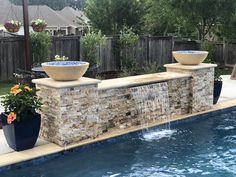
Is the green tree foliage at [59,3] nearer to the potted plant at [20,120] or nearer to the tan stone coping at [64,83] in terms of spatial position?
the tan stone coping at [64,83]

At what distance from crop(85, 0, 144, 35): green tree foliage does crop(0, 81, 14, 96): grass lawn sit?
8.63 m

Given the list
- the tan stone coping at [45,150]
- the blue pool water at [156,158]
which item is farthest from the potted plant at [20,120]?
the blue pool water at [156,158]

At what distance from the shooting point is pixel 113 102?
323 inches

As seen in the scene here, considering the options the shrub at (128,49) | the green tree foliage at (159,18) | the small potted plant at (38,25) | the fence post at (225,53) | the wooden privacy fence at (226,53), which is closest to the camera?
the small potted plant at (38,25)

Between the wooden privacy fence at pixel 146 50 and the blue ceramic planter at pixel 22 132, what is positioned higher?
the wooden privacy fence at pixel 146 50

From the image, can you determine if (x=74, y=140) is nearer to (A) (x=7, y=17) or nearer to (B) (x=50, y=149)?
(B) (x=50, y=149)

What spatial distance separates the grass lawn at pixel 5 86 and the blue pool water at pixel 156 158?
5.69m

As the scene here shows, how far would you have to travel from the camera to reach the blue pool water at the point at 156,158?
6309 millimetres

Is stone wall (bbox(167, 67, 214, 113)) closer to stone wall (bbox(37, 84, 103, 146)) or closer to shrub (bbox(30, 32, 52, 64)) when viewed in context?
stone wall (bbox(37, 84, 103, 146))

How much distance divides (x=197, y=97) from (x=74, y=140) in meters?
3.78

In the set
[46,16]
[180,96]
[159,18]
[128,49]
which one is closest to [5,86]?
[128,49]

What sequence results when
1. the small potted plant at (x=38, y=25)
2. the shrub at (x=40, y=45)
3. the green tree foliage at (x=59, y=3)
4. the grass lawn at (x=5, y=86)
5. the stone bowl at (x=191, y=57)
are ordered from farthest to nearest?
the green tree foliage at (x=59, y=3), the small potted plant at (x=38, y=25), the shrub at (x=40, y=45), the grass lawn at (x=5, y=86), the stone bowl at (x=191, y=57)

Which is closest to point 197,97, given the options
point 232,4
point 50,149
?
point 50,149

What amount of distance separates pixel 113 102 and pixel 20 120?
2.22 meters
